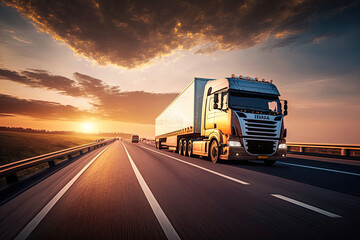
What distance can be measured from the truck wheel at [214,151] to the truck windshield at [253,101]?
2.26 metres

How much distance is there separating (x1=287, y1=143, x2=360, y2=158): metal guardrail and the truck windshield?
7.93 m

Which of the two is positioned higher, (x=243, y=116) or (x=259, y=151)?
(x=243, y=116)

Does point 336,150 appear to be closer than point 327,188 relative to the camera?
No

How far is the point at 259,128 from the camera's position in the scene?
33.5ft

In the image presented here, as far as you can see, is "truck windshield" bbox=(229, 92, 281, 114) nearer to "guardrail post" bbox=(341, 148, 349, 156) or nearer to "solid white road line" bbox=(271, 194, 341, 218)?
"solid white road line" bbox=(271, 194, 341, 218)

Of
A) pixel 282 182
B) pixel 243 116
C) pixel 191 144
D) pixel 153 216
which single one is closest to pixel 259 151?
pixel 243 116

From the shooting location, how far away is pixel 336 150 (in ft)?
56.7

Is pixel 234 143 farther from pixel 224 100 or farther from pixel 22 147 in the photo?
pixel 22 147

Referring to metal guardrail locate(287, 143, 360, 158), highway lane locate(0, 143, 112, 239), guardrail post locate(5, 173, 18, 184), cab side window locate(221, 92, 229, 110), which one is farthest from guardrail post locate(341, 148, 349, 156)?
guardrail post locate(5, 173, 18, 184)

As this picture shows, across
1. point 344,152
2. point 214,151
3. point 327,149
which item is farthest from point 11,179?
point 327,149

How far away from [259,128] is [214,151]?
2712 mm

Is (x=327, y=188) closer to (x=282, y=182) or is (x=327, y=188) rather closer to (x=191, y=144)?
(x=282, y=182)

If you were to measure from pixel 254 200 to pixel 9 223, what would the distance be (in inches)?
167

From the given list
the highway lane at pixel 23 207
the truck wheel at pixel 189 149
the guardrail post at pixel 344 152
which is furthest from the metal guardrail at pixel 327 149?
the highway lane at pixel 23 207
